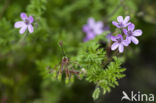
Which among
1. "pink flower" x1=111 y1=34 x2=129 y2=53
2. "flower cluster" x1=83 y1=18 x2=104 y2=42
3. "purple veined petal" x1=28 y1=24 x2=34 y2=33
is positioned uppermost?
"flower cluster" x1=83 y1=18 x2=104 y2=42

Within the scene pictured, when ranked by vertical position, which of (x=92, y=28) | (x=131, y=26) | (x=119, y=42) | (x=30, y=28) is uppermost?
(x=92, y=28)

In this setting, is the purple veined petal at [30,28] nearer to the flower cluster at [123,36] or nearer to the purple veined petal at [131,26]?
the flower cluster at [123,36]

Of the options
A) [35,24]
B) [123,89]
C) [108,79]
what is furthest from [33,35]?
[123,89]

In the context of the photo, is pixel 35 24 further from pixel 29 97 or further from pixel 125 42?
pixel 29 97

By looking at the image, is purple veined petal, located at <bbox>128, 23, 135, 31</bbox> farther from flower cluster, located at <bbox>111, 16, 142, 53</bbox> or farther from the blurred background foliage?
the blurred background foliage

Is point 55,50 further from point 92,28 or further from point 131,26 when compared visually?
point 131,26

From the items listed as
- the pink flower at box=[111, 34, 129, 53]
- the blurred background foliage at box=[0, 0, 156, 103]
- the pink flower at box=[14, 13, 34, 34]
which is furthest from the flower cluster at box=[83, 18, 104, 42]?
the pink flower at box=[111, 34, 129, 53]

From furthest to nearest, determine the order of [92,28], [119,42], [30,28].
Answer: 1. [92,28]
2. [30,28]
3. [119,42]

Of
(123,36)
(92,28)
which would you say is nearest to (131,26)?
(123,36)

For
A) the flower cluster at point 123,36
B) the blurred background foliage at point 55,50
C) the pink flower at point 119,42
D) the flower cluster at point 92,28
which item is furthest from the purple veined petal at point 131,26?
the flower cluster at point 92,28
